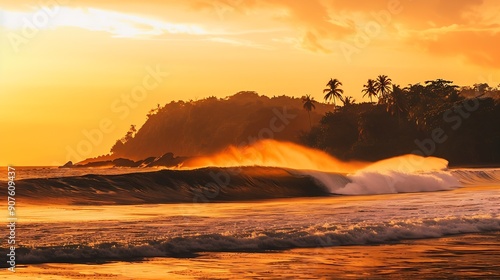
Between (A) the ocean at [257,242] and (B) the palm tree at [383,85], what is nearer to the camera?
(A) the ocean at [257,242]

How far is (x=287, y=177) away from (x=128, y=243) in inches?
1568

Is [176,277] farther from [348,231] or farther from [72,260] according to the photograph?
[348,231]

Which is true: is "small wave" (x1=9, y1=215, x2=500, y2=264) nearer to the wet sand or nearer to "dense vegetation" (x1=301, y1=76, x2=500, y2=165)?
the wet sand

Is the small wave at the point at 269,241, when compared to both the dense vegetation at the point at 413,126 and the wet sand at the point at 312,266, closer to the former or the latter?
the wet sand at the point at 312,266

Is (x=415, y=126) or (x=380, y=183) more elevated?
(x=415, y=126)

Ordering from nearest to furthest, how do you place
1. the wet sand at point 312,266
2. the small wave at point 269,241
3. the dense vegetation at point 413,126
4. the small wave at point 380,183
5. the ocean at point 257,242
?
the wet sand at point 312,266, the ocean at point 257,242, the small wave at point 269,241, the small wave at point 380,183, the dense vegetation at point 413,126

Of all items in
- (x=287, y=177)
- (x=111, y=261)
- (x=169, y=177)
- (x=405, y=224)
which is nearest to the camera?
(x=111, y=261)

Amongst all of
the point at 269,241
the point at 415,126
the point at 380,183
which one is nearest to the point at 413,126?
the point at 415,126

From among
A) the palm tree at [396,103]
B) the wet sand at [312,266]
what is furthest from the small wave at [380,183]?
the palm tree at [396,103]

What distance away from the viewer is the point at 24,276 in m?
15.8

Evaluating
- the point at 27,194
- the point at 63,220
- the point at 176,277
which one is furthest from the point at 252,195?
the point at 176,277

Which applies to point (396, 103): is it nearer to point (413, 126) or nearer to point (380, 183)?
point (413, 126)

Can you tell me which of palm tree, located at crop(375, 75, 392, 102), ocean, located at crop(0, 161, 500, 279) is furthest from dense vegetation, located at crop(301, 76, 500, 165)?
ocean, located at crop(0, 161, 500, 279)

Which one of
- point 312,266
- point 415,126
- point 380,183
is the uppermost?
point 415,126
